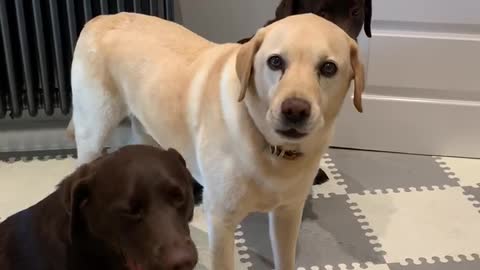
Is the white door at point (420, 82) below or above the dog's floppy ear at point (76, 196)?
below

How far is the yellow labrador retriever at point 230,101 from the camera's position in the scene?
4.60ft

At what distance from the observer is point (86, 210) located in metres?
1.26

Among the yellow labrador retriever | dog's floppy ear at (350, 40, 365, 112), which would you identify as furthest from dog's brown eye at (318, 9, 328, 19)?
dog's floppy ear at (350, 40, 365, 112)

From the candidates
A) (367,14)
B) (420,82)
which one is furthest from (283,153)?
(420,82)

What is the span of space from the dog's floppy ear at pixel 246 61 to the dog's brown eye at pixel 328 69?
0.15 metres

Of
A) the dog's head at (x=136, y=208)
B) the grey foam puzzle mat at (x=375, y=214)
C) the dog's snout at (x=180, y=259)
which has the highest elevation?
the dog's head at (x=136, y=208)

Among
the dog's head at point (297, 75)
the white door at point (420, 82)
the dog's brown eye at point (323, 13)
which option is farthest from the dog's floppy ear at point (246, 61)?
the white door at point (420, 82)

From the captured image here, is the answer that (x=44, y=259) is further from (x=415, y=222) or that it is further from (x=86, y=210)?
(x=415, y=222)

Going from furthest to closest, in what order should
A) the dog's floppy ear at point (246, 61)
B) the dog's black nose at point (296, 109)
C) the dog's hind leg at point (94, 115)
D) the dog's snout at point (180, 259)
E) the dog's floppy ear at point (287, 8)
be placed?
1. the dog's floppy ear at point (287, 8)
2. the dog's hind leg at point (94, 115)
3. the dog's floppy ear at point (246, 61)
4. the dog's black nose at point (296, 109)
5. the dog's snout at point (180, 259)

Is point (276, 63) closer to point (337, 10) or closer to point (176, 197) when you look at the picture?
point (176, 197)

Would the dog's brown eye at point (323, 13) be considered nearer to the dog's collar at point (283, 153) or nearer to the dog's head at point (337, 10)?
the dog's head at point (337, 10)

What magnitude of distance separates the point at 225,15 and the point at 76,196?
4.90 ft

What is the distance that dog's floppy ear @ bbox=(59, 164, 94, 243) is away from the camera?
124 centimetres

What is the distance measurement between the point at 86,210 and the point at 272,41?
499 millimetres
